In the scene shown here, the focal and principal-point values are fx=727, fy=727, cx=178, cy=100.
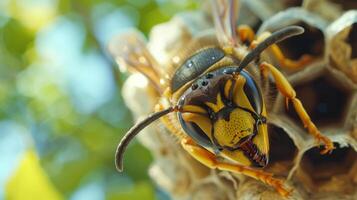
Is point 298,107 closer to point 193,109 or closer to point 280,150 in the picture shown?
point 280,150

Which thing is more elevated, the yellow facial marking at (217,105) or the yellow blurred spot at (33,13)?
the yellow facial marking at (217,105)

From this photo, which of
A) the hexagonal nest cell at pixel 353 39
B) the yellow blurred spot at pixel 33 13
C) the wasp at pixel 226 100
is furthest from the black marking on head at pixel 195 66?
the yellow blurred spot at pixel 33 13

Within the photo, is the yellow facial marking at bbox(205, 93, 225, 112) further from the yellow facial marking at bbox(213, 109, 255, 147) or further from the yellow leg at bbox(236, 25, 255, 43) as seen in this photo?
the yellow leg at bbox(236, 25, 255, 43)

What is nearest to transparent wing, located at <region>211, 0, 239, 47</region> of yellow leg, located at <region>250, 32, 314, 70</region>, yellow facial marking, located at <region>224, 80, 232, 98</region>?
yellow leg, located at <region>250, 32, 314, 70</region>

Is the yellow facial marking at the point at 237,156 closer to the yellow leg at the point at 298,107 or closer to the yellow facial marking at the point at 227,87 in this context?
the yellow facial marking at the point at 227,87

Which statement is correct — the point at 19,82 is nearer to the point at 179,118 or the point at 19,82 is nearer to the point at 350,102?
the point at 179,118

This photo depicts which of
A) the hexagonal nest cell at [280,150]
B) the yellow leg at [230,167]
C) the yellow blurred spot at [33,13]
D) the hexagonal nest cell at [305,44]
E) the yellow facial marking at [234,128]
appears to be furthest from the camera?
the yellow blurred spot at [33,13]

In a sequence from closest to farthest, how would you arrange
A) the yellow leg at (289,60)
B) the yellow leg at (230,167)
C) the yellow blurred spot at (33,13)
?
the yellow leg at (230,167)
the yellow leg at (289,60)
the yellow blurred spot at (33,13)
